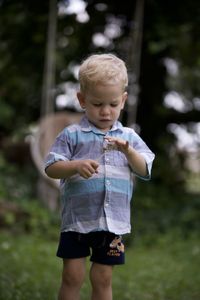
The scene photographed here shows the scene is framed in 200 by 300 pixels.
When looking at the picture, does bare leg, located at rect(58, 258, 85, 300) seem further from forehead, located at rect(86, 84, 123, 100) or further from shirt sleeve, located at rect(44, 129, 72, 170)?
forehead, located at rect(86, 84, 123, 100)

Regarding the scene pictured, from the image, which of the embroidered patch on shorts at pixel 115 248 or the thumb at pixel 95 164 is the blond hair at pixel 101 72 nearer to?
the thumb at pixel 95 164

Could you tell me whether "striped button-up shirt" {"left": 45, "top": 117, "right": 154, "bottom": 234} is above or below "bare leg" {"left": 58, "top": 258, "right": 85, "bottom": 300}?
above

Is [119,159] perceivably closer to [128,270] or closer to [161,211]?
[128,270]

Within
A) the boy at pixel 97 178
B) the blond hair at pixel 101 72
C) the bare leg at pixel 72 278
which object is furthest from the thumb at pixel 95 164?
the bare leg at pixel 72 278

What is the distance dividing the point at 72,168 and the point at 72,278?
1.82 feet

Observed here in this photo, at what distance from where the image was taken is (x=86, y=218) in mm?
3402

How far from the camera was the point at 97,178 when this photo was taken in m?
3.41

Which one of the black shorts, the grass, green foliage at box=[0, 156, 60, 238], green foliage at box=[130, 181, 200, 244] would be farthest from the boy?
green foliage at box=[130, 181, 200, 244]

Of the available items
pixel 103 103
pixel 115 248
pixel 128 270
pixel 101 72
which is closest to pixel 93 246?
pixel 115 248

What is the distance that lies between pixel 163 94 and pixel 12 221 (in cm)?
430

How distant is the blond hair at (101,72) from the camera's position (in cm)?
331

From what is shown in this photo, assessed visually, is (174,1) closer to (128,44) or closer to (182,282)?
(128,44)

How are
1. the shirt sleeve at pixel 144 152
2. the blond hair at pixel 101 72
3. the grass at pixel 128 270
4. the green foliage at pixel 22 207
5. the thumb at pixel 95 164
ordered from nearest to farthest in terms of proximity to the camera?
the thumb at pixel 95 164 < the blond hair at pixel 101 72 < the shirt sleeve at pixel 144 152 < the grass at pixel 128 270 < the green foliage at pixel 22 207

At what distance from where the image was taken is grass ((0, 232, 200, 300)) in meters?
5.20
